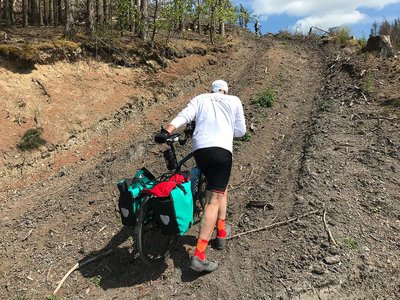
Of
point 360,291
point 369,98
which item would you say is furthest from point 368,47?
point 360,291

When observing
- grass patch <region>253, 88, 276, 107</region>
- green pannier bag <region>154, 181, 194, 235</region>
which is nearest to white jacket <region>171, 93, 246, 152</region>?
green pannier bag <region>154, 181, 194, 235</region>

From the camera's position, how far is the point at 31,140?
338 inches

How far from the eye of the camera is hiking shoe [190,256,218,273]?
13.9 feet

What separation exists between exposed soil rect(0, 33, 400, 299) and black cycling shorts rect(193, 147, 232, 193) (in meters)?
0.95

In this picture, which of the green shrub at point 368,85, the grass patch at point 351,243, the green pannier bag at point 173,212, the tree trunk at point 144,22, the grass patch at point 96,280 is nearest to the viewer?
the green pannier bag at point 173,212

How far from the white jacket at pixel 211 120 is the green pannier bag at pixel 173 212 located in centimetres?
61

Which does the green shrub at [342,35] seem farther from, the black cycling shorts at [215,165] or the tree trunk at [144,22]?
the black cycling shorts at [215,165]

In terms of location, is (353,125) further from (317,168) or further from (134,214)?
(134,214)

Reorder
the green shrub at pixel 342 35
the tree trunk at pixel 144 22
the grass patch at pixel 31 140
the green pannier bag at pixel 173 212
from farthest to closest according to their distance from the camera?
Answer: 1. the green shrub at pixel 342 35
2. the tree trunk at pixel 144 22
3. the grass patch at pixel 31 140
4. the green pannier bag at pixel 173 212

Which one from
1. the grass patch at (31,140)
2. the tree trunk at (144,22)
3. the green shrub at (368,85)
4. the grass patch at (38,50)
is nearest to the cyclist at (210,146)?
the grass patch at (31,140)

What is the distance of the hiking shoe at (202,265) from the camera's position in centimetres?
424

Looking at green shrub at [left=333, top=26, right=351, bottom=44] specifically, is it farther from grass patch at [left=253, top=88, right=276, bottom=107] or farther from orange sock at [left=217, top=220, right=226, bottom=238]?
orange sock at [left=217, top=220, right=226, bottom=238]

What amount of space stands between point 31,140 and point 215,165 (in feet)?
18.8

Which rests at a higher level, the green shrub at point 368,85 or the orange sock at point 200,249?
the green shrub at point 368,85
